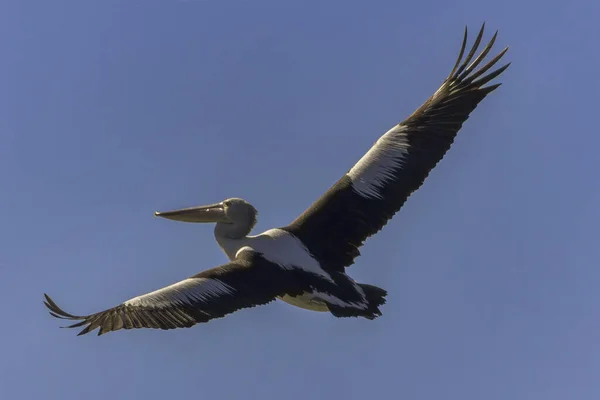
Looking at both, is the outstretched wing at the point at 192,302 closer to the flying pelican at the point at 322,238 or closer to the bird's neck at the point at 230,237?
the flying pelican at the point at 322,238

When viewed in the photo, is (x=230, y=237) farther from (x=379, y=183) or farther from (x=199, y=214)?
(x=379, y=183)

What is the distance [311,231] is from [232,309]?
6.71 feet

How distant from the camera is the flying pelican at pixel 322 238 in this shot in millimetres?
15383

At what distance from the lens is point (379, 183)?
1684cm

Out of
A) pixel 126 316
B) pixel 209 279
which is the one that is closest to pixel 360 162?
pixel 209 279

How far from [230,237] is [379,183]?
8.65 ft

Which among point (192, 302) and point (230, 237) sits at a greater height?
point (230, 237)

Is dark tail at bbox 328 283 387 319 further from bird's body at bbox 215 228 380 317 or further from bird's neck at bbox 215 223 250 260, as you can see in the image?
bird's neck at bbox 215 223 250 260

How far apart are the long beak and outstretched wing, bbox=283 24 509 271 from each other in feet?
5.24

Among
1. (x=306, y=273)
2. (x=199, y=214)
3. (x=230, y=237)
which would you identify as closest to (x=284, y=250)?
(x=306, y=273)

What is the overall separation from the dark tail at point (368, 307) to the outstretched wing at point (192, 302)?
27.6 inches

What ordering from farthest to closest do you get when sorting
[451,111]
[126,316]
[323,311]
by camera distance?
1. [451,111]
2. [323,311]
3. [126,316]

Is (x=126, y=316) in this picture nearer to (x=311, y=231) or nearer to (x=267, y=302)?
(x=267, y=302)

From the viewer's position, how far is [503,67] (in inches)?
696
